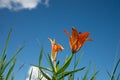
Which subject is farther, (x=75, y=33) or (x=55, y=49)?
(x=55, y=49)

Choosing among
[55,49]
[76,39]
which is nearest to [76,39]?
[76,39]

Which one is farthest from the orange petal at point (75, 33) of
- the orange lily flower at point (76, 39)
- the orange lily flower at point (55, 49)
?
the orange lily flower at point (55, 49)

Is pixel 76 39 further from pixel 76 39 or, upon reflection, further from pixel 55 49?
pixel 55 49

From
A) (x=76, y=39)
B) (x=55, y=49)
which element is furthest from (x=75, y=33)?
(x=55, y=49)

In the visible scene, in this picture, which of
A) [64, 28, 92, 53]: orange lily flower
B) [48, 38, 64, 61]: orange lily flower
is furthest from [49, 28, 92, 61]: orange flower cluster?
[48, 38, 64, 61]: orange lily flower

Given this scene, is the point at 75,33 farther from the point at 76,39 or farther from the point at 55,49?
the point at 55,49

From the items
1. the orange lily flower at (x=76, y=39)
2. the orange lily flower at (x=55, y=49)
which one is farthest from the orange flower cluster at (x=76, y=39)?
the orange lily flower at (x=55, y=49)

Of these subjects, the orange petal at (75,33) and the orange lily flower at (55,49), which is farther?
the orange lily flower at (55,49)

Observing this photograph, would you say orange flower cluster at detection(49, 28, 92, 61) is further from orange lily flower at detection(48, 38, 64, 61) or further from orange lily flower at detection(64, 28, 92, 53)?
orange lily flower at detection(48, 38, 64, 61)

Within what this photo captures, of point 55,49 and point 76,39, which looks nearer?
point 76,39

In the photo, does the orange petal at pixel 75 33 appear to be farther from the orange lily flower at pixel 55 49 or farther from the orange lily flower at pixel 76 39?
the orange lily flower at pixel 55 49

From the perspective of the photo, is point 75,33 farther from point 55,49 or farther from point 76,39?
point 55,49
